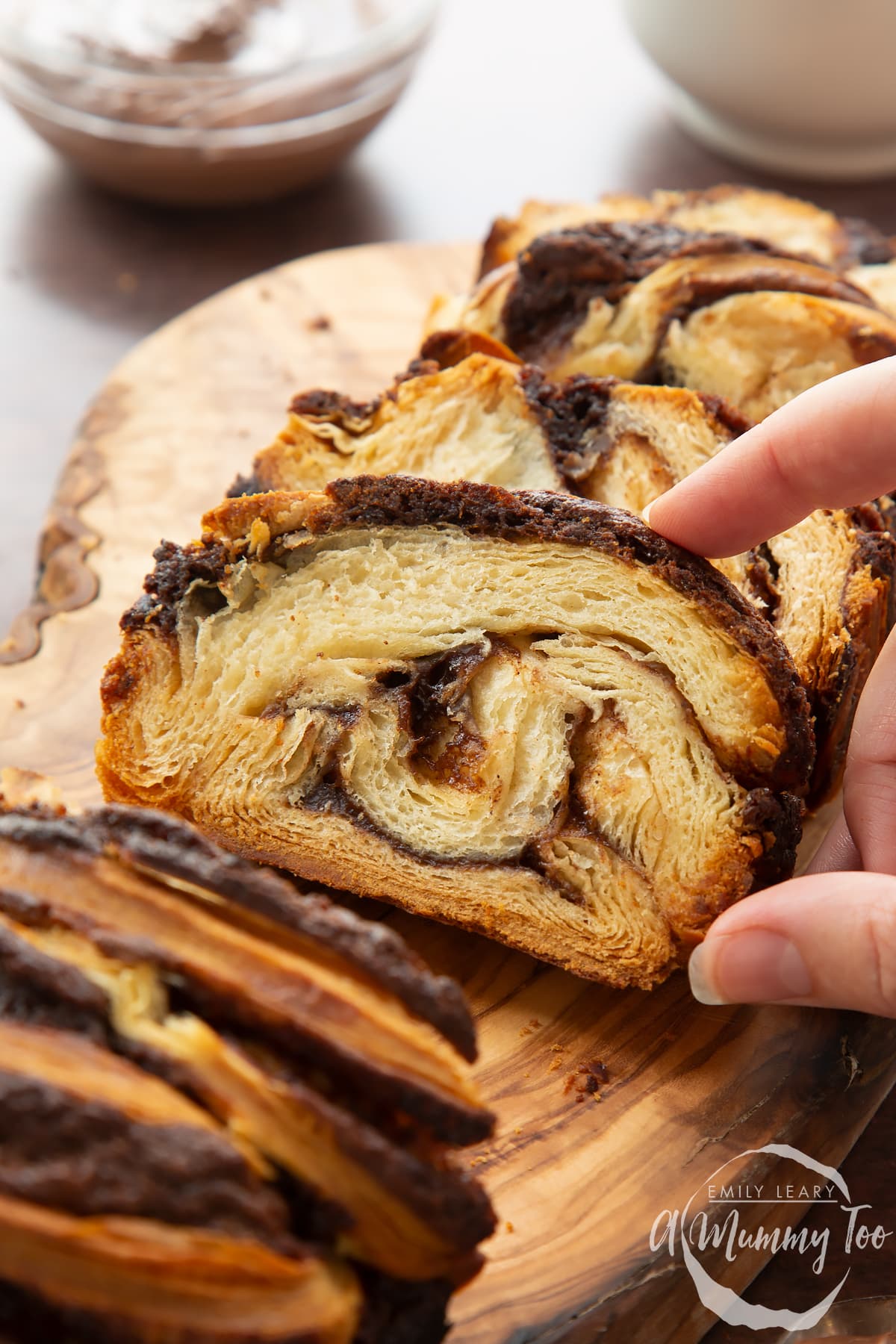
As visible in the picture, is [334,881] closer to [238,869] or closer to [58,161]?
[238,869]

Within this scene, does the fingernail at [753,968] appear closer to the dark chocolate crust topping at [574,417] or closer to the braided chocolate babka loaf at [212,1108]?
the braided chocolate babka loaf at [212,1108]

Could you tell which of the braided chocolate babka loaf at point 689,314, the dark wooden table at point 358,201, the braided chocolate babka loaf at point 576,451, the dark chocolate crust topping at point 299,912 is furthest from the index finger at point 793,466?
the dark wooden table at point 358,201

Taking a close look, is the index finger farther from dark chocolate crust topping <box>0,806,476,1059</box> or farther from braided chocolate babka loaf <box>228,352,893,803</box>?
dark chocolate crust topping <box>0,806,476,1059</box>

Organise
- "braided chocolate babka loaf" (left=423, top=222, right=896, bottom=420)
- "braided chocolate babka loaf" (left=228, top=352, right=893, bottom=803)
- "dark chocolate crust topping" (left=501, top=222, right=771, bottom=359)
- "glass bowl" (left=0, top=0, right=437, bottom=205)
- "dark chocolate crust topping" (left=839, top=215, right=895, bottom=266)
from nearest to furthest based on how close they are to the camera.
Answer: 1. "braided chocolate babka loaf" (left=228, top=352, right=893, bottom=803)
2. "braided chocolate babka loaf" (left=423, top=222, right=896, bottom=420)
3. "dark chocolate crust topping" (left=501, top=222, right=771, bottom=359)
4. "dark chocolate crust topping" (left=839, top=215, right=895, bottom=266)
5. "glass bowl" (left=0, top=0, right=437, bottom=205)

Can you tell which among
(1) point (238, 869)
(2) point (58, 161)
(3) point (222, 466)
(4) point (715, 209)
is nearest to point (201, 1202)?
(1) point (238, 869)

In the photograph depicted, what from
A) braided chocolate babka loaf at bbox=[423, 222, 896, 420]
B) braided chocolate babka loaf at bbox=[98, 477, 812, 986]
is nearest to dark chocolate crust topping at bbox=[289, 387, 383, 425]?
braided chocolate babka loaf at bbox=[423, 222, 896, 420]

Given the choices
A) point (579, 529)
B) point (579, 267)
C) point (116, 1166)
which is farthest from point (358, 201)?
point (116, 1166)

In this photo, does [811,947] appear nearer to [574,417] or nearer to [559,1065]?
[559,1065]
